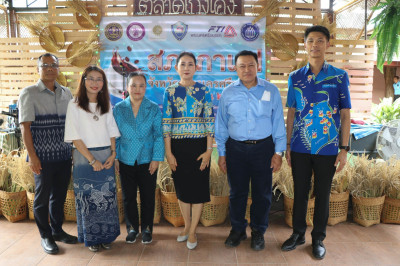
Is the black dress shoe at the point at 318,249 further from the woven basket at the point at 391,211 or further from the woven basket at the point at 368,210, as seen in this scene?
the woven basket at the point at 391,211

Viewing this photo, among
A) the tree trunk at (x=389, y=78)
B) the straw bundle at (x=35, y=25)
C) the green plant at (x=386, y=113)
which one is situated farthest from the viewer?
the tree trunk at (x=389, y=78)

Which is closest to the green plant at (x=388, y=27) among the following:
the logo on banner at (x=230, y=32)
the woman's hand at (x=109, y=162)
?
the logo on banner at (x=230, y=32)

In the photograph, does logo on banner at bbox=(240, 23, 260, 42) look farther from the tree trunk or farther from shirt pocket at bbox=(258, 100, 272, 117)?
the tree trunk

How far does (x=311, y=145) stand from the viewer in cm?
223

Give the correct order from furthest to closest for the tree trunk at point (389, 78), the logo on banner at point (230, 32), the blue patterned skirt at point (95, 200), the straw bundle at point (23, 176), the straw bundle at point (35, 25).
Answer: the tree trunk at point (389, 78) → the straw bundle at point (35, 25) → the logo on banner at point (230, 32) → the straw bundle at point (23, 176) → the blue patterned skirt at point (95, 200)

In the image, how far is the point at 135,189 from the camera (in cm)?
247

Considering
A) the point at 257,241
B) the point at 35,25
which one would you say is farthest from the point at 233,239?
the point at 35,25

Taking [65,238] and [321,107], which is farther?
[65,238]

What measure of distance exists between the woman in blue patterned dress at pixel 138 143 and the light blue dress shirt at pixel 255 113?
0.60 m

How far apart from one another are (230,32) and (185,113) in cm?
302

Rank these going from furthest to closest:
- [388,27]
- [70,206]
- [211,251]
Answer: [70,206], [388,27], [211,251]

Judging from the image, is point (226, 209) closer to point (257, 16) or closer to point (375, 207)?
point (375, 207)

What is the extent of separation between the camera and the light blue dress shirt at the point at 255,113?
2271mm

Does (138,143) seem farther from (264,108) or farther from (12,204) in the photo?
(12,204)
